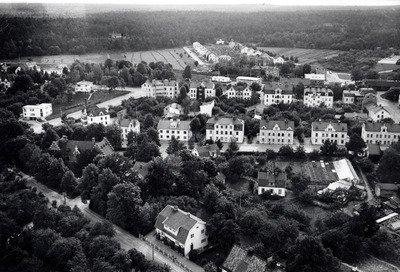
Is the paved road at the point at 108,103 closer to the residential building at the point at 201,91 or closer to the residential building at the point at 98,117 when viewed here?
the residential building at the point at 98,117

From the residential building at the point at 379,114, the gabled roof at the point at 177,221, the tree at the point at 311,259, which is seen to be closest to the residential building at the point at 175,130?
the gabled roof at the point at 177,221

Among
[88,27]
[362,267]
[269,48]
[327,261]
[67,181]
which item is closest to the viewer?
[327,261]

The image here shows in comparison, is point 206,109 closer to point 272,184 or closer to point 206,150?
point 206,150

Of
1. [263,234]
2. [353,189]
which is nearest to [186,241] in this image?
[263,234]

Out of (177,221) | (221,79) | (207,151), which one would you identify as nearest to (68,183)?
(177,221)

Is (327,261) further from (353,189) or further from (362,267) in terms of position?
(353,189)
